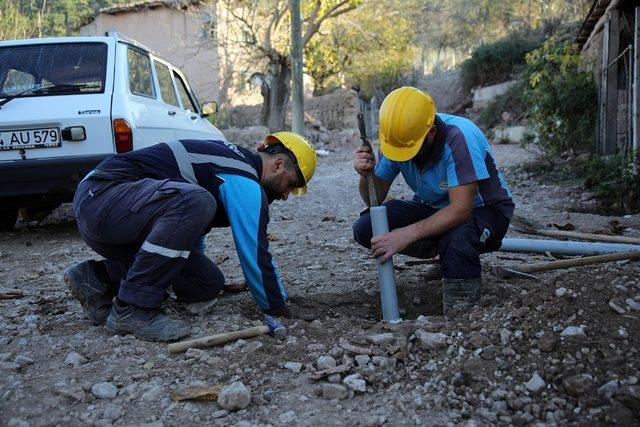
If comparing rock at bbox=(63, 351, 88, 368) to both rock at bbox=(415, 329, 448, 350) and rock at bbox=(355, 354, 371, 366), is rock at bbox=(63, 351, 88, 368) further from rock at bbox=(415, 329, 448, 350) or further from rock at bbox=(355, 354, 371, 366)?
rock at bbox=(415, 329, 448, 350)

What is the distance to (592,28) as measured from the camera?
371 inches

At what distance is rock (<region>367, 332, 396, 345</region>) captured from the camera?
8.55 ft

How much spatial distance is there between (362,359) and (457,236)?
3.08ft

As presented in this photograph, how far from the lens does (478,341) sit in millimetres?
2441

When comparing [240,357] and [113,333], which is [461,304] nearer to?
[240,357]

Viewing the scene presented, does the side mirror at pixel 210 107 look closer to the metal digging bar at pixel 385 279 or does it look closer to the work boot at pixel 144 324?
the metal digging bar at pixel 385 279

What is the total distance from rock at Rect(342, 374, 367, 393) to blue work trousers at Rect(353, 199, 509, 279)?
97 cm

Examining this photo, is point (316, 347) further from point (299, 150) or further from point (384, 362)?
point (299, 150)

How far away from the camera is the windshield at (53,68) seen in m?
5.16

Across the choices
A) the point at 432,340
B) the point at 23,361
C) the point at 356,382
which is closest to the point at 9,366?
the point at 23,361

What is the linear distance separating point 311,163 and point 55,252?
125 inches

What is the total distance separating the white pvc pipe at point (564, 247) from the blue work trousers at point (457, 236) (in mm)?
886

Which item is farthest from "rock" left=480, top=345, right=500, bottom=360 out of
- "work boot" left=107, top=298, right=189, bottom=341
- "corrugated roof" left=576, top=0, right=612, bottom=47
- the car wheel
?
"corrugated roof" left=576, top=0, right=612, bottom=47

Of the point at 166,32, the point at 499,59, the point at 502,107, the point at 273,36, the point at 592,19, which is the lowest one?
the point at 502,107
